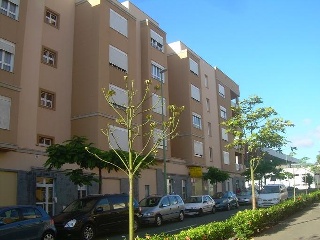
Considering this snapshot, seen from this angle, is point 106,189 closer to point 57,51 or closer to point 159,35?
point 57,51

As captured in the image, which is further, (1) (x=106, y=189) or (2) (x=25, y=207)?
(1) (x=106, y=189)

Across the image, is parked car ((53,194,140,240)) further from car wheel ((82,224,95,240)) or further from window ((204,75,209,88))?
window ((204,75,209,88))

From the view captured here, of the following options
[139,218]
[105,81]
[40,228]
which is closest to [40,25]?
[105,81]

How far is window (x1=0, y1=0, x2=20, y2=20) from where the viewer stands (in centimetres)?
2088

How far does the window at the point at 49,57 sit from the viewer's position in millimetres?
24141

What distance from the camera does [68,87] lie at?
26047 mm

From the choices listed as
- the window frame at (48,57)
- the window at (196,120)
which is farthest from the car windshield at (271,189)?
the window frame at (48,57)

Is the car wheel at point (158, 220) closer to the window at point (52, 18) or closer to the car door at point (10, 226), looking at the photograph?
the car door at point (10, 226)

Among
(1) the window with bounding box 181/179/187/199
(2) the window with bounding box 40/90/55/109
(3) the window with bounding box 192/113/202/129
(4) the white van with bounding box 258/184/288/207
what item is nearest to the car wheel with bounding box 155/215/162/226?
(2) the window with bounding box 40/90/55/109

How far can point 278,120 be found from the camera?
55.2ft

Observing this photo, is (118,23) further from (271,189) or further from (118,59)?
(271,189)

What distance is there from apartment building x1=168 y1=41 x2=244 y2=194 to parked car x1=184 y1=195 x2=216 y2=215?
9784mm

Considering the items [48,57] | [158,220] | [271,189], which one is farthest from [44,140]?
[271,189]

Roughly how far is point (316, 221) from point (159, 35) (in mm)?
24138
